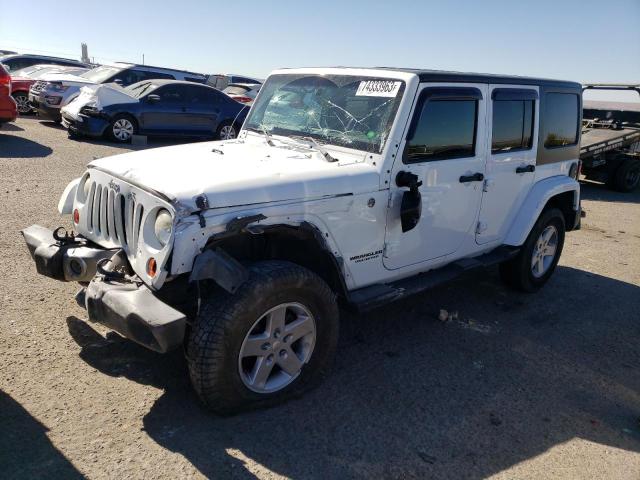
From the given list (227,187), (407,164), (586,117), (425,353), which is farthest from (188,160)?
(586,117)

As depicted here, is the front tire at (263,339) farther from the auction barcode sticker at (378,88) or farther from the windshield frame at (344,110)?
the auction barcode sticker at (378,88)

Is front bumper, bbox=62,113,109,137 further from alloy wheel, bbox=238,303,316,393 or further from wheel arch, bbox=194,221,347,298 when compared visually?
alloy wheel, bbox=238,303,316,393

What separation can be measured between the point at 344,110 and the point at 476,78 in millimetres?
1183

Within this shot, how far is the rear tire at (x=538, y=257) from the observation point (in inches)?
205

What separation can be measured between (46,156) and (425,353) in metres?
8.62

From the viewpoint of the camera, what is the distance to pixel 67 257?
3.38 metres

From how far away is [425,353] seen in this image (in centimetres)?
411

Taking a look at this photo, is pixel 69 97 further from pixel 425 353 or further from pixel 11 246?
pixel 425 353

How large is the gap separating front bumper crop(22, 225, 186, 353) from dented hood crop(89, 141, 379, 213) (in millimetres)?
527

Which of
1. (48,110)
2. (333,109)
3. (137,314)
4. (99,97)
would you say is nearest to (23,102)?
(48,110)

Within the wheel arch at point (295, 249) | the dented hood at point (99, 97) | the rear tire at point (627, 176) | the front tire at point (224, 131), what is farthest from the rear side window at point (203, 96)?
the wheel arch at point (295, 249)

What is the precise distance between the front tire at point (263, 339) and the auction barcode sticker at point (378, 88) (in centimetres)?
148

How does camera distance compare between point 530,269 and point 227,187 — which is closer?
point 227,187

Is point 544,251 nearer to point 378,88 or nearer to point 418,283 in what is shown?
point 418,283
